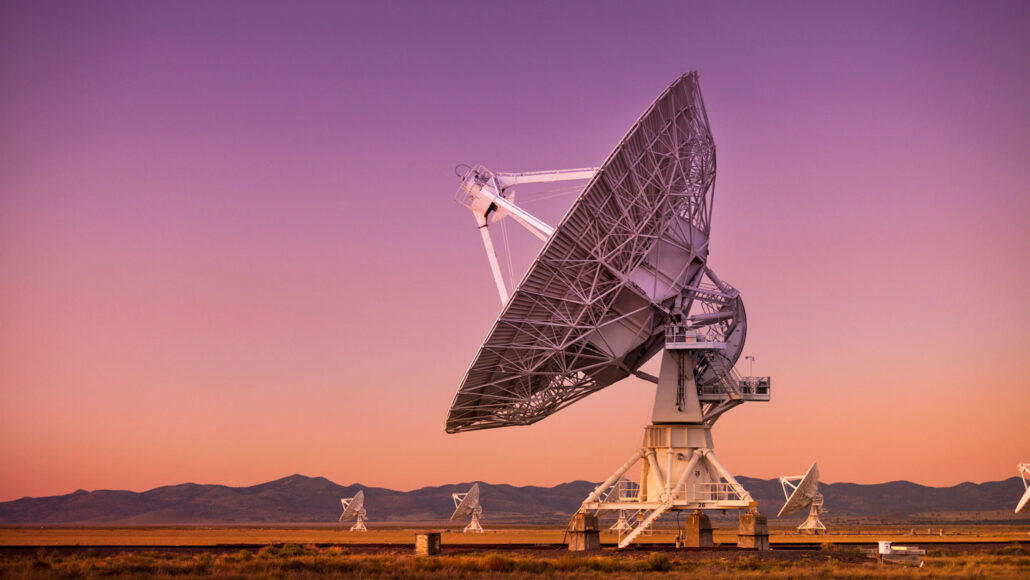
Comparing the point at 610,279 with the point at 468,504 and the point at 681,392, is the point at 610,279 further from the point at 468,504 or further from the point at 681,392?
the point at 468,504

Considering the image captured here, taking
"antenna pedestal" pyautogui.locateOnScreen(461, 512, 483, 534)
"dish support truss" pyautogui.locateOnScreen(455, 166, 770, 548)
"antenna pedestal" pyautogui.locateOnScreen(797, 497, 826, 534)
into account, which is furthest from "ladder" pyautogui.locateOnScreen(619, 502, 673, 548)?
"antenna pedestal" pyautogui.locateOnScreen(461, 512, 483, 534)

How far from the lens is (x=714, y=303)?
40844mm

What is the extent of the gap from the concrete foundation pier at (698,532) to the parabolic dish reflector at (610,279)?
18.0ft

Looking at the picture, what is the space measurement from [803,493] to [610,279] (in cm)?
2487

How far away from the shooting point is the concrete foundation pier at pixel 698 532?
38812 millimetres

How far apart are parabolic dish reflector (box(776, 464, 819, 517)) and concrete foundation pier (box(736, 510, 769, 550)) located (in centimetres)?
1684

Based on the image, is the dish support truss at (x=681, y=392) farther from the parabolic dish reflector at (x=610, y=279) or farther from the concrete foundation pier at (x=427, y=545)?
the concrete foundation pier at (x=427, y=545)

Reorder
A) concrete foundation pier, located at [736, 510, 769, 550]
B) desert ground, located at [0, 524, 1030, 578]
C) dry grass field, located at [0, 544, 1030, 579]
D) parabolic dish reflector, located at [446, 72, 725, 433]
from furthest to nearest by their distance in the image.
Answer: concrete foundation pier, located at [736, 510, 769, 550], parabolic dish reflector, located at [446, 72, 725, 433], desert ground, located at [0, 524, 1030, 578], dry grass field, located at [0, 544, 1030, 579]

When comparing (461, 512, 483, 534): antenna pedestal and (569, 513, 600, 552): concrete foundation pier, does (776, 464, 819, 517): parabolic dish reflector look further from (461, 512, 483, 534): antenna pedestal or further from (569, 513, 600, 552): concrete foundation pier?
(461, 512, 483, 534): antenna pedestal

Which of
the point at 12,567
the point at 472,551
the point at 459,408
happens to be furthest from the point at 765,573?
the point at 12,567

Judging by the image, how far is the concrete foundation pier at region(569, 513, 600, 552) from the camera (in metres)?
36.5

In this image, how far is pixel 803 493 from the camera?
55.5 metres

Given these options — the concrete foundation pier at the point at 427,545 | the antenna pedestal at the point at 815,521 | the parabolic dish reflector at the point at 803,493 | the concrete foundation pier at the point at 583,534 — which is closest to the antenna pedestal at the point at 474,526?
the antenna pedestal at the point at 815,521

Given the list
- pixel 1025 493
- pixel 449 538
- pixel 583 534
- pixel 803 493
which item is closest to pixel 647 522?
pixel 583 534
